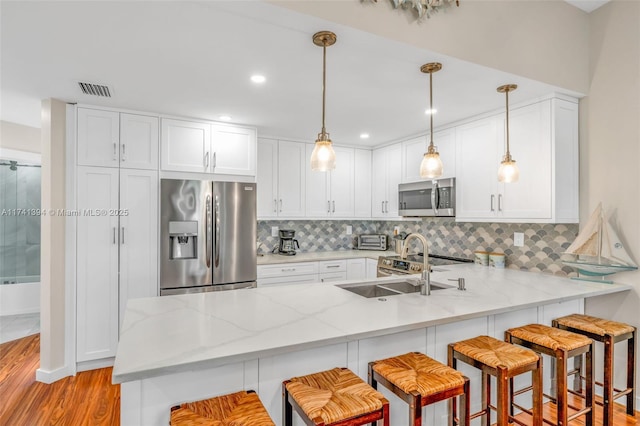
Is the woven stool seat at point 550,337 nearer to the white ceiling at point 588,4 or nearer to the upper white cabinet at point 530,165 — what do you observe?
the upper white cabinet at point 530,165

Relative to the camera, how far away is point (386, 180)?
4.41m

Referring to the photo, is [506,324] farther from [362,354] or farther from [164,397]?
[164,397]

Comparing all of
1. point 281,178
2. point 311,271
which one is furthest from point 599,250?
point 281,178

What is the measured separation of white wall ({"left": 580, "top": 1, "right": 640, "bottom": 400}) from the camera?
2.41 m

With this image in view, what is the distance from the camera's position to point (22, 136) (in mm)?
4066

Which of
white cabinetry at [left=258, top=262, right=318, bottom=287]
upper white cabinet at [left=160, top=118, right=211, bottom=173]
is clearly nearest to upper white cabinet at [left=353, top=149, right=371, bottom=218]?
white cabinetry at [left=258, top=262, right=318, bottom=287]

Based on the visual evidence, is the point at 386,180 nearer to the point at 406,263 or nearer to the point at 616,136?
the point at 406,263

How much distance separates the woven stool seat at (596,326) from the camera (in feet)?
7.06

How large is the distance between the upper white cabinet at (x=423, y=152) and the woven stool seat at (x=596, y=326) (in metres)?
1.61

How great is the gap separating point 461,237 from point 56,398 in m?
3.92

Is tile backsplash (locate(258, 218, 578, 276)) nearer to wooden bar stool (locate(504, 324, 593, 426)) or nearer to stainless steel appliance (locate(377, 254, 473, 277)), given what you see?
stainless steel appliance (locate(377, 254, 473, 277))

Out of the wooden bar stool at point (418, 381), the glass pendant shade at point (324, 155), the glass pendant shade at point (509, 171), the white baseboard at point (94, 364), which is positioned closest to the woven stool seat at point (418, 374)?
the wooden bar stool at point (418, 381)

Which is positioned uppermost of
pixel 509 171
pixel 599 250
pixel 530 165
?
pixel 530 165

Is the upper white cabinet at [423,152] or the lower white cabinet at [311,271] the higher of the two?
the upper white cabinet at [423,152]
